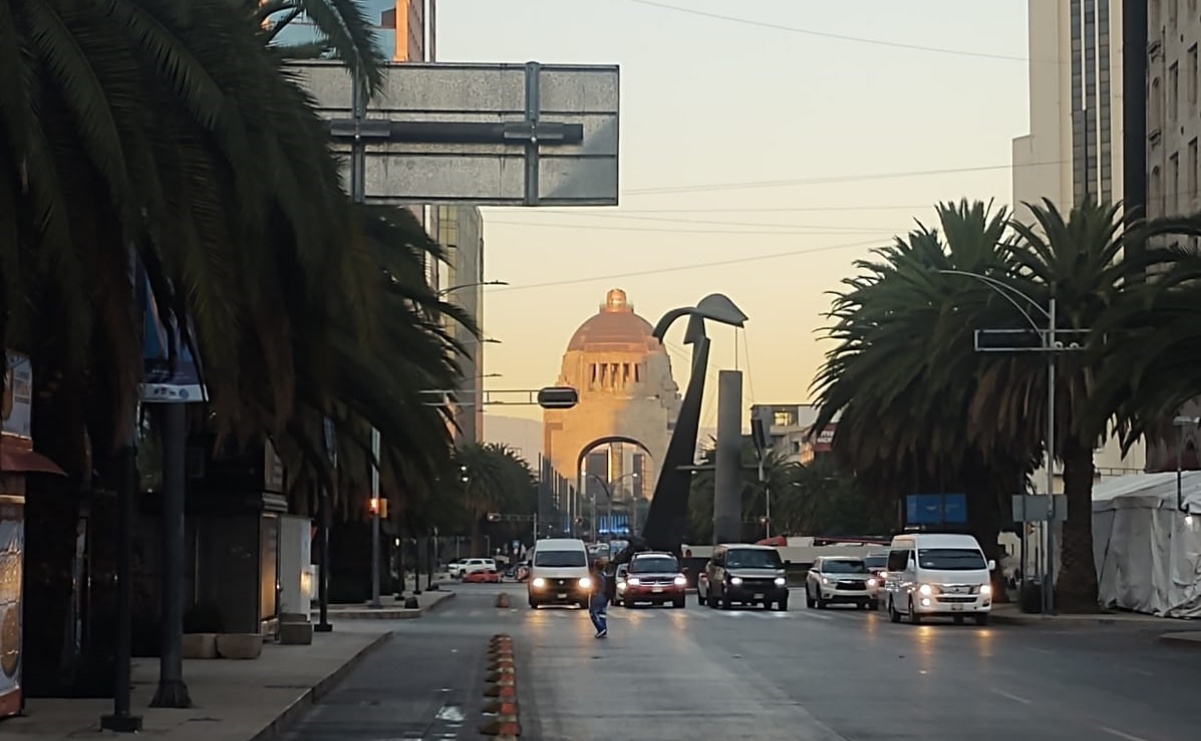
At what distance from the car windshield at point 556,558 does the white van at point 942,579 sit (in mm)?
14414

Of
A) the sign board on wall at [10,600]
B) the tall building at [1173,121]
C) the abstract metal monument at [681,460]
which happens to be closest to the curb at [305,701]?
the sign board on wall at [10,600]

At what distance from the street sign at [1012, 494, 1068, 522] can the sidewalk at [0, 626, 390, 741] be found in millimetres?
23162

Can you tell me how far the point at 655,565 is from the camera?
59031mm

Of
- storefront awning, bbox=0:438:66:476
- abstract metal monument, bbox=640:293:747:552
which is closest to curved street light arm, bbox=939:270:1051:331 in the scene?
storefront awning, bbox=0:438:66:476

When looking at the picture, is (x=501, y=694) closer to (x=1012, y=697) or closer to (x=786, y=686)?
(x=786, y=686)

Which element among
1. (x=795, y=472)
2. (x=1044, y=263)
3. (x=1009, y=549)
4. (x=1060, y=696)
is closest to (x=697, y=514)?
(x=795, y=472)

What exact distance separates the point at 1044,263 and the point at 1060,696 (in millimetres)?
29315

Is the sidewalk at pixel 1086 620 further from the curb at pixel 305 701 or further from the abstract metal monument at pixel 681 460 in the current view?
the abstract metal monument at pixel 681 460

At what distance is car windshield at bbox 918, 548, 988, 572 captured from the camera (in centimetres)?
4550

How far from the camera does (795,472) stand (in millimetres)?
135125

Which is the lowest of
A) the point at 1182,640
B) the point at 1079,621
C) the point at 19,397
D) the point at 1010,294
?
the point at 1079,621

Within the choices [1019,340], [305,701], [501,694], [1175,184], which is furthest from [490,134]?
[1175,184]

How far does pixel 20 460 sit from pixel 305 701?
5.46 metres

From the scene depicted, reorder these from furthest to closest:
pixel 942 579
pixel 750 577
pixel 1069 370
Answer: pixel 750 577
pixel 1069 370
pixel 942 579
